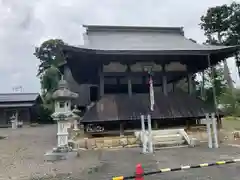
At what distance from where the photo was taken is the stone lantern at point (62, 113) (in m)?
10.2

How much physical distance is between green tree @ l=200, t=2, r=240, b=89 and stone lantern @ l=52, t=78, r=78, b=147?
72.6 ft

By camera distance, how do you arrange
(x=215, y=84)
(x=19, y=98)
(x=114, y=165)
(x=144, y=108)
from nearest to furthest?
1. (x=114, y=165)
2. (x=144, y=108)
3. (x=215, y=84)
4. (x=19, y=98)

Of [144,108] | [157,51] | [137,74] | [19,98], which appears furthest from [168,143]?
[19,98]

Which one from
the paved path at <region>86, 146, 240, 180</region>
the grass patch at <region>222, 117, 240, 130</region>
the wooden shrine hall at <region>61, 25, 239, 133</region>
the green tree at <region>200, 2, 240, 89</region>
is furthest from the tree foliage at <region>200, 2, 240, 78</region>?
the paved path at <region>86, 146, 240, 180</region>

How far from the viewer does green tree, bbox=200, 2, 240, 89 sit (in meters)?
28.0

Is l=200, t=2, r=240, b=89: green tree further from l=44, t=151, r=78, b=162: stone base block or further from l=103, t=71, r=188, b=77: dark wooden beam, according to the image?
l=44, t=151, r=78, b=162: stone base block

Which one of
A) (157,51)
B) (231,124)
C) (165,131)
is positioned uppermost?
(157,51)

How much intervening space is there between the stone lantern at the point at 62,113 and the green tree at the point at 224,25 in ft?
72.6

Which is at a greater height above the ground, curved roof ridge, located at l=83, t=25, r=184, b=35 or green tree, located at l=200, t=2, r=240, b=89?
green tree, located at l=200, t=2, r=240, b=89

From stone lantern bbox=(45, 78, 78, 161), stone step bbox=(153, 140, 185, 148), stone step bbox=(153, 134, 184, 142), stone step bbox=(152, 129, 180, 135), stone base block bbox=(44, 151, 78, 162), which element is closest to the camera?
stone base block bbox=(44, 151, 78, 162)

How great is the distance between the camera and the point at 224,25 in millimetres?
29219

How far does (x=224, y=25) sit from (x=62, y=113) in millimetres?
25293

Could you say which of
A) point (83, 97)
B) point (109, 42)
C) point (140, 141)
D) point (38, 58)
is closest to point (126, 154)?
point (140, 141)

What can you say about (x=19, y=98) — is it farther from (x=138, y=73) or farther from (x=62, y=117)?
(x=62, y=117)
